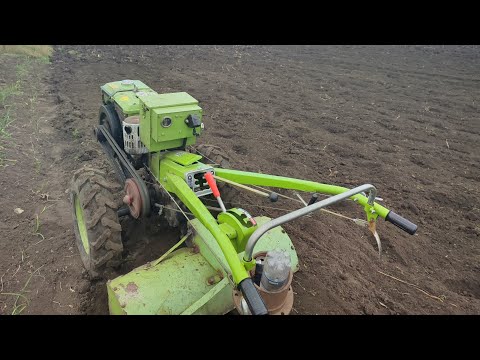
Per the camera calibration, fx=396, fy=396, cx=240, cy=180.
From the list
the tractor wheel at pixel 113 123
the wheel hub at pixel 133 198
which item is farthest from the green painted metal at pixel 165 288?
the tractor wheel at pixel 113 123

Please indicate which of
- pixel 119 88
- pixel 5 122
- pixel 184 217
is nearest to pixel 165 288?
pixel 184 217

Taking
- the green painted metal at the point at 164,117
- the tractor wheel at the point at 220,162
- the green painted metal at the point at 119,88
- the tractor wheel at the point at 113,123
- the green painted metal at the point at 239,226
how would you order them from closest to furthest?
1. the green painted metal at the point at 239,226
2. the green painted metal at the point at 164,117
3. the tractor wheel at the point at 220,162
4. the tractor wheel at the point at 113,123
5. the green painted metal at the point at 119,88

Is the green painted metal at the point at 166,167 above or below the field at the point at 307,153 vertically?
above

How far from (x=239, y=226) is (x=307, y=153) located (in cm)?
358

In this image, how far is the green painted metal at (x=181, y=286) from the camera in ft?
9.08

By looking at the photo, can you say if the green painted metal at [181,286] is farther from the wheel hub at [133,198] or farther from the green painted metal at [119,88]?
the green painted metal at [119,88]

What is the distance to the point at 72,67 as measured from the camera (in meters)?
9.78

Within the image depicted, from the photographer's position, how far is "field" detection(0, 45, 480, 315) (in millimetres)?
3625

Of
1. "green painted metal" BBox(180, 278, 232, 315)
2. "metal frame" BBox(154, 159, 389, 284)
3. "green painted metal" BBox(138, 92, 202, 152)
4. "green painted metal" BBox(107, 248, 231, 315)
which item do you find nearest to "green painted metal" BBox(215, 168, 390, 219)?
"metal frame" BBox(154, 159, 389, 284)

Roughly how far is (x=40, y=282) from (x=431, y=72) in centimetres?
987

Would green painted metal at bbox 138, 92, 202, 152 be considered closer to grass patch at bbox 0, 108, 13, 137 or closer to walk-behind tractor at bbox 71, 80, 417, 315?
walk-behind tractor at bbox 71, 80, 417, 315

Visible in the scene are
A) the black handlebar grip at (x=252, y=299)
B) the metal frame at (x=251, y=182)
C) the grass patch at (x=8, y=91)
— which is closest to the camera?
the black handlebar grip at (x=252, y=299)

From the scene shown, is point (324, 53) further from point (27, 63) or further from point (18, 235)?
point (18, 235)

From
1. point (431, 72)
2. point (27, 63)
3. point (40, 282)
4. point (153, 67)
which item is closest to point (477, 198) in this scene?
point (40, 282)
